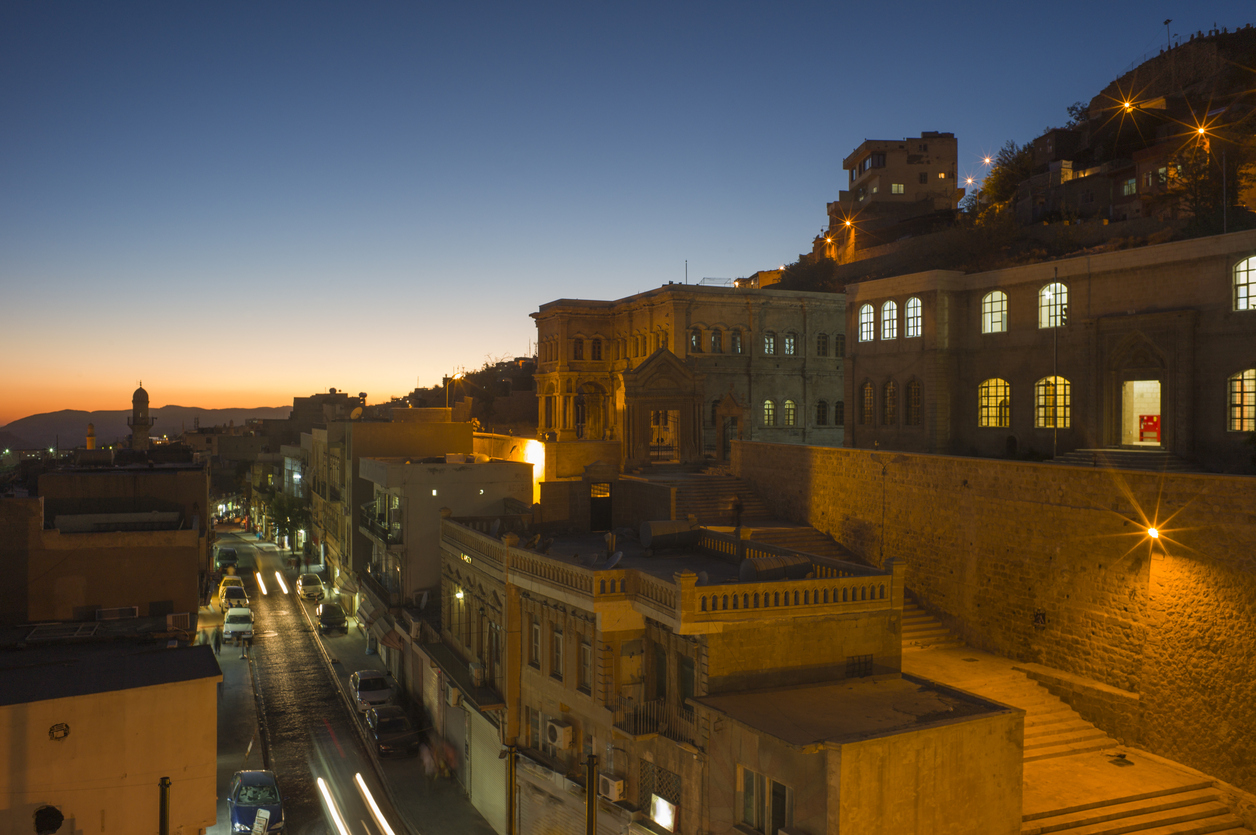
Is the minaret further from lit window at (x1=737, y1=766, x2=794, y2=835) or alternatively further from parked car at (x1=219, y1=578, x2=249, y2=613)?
lit window at (x1=737, y1=766, x2=794, y2=835)

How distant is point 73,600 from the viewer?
26.6 meters

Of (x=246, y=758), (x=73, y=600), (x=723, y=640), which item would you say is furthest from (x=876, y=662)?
(x=73, y=600)

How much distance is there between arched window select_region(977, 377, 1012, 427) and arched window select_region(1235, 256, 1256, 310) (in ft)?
28.3

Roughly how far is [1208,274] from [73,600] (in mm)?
37374

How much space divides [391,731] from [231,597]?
2289cm

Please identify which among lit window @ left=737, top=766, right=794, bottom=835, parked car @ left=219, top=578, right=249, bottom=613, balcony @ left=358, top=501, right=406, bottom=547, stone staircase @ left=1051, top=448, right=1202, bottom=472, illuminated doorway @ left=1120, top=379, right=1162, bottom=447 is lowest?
parked car @ left=219, top=578, right=249, bottom=613

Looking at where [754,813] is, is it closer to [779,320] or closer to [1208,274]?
[1208,274]

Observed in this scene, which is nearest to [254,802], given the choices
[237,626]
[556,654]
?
[556,654]

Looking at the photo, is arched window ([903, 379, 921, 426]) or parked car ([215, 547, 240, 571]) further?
parked car ([215, 547, 240, 571])

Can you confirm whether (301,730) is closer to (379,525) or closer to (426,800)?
(426,800)

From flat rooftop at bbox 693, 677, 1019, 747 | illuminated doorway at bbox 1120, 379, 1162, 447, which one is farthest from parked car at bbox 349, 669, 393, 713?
illuminated doorway at bbox 1120, 379, 1162, 447

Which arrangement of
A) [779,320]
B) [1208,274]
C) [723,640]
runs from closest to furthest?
[723,640] < [1208,274] < [779,320]

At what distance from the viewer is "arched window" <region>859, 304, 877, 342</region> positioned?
3822 centimetres

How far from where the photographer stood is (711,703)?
15.5 m
